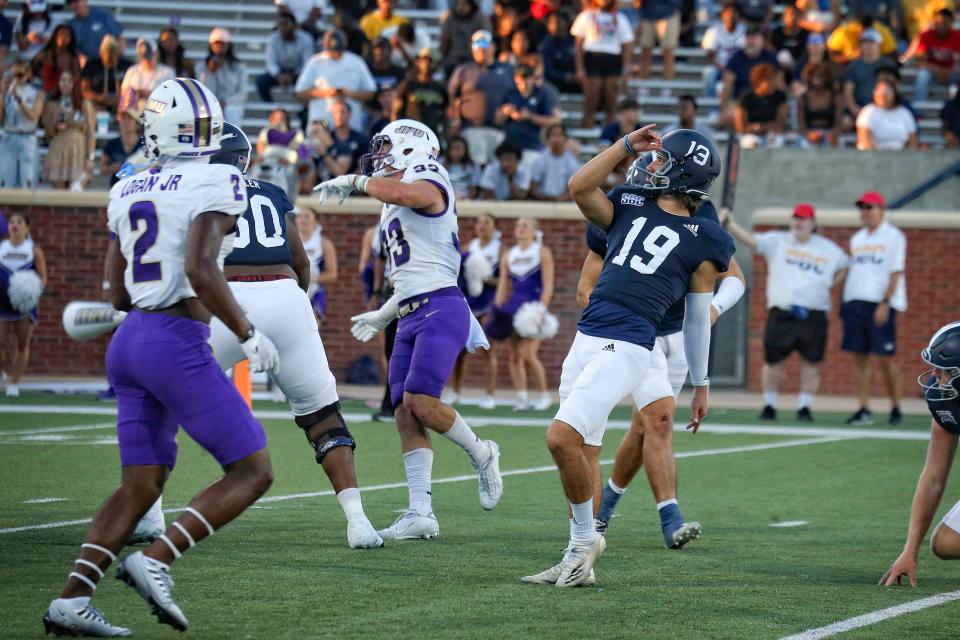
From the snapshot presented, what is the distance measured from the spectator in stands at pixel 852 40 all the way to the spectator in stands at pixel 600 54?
115 inches

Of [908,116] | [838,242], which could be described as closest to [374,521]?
[838,242]

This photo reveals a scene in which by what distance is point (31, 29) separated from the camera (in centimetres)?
2212

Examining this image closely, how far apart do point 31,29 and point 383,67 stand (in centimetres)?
551

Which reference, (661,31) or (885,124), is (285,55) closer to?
(661,31)

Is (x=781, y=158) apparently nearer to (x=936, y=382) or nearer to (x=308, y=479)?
(x=308, y=479)

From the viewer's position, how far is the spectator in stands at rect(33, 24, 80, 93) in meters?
19.8

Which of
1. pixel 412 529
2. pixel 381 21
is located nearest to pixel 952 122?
pixel 381 21

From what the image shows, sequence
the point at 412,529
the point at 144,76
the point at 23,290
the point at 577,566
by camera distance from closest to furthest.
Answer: the point at 577,566, the point at 412,529, the point at 23,290, the point at 144,76

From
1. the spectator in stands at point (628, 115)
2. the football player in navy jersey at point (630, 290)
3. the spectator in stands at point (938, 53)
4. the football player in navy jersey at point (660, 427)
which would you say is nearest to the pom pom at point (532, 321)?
the spectator in stands at point (628, 115)

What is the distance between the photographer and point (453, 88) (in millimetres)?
19797

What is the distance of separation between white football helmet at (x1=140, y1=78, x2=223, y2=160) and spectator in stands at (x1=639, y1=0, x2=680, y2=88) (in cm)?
1709

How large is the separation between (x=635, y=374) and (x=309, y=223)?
969cm

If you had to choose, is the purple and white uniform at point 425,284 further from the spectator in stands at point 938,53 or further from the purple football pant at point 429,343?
the spectator in stands at point 938,53

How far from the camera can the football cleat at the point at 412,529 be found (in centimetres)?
764
